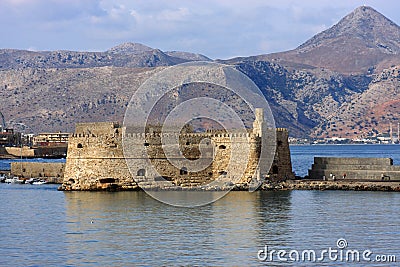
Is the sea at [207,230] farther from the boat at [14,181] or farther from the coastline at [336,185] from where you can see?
the boat at [14,181]

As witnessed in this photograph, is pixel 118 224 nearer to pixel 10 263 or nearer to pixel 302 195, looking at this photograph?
pixel 10 263

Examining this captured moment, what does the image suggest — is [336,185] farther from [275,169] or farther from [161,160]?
[161,160]

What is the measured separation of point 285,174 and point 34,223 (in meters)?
17.7

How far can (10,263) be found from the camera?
2997 centimetres

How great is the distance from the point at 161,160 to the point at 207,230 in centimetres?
1481

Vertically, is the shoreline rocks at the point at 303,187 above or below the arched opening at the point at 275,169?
below

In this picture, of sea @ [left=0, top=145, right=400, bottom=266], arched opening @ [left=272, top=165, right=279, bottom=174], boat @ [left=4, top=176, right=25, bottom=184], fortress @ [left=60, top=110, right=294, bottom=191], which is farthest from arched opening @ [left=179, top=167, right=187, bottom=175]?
boat @ [left=4, top=176, right=25, bottom=184]

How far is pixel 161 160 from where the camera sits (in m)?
51.1

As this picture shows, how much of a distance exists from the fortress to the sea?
1397 millimetres

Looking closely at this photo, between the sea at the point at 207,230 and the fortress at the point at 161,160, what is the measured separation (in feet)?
4.58

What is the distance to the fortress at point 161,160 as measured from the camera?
50781mm

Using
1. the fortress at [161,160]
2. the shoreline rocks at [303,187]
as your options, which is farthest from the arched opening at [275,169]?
the shoreline rocks at [303,187]

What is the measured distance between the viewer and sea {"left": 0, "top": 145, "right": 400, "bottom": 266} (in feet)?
100

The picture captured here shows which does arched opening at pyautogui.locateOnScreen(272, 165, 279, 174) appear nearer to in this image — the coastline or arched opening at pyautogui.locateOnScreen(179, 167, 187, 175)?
the coastline
